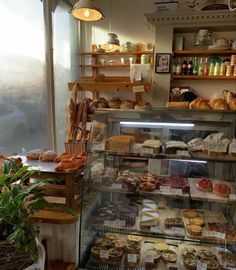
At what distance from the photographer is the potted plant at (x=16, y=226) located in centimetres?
89

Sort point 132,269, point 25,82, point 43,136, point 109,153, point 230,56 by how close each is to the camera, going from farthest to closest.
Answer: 1. point 230,56
2. point 43,136
3. point 25,82
4. point 109,153
5. point 132,269

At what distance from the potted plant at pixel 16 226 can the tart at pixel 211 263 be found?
0.85 m

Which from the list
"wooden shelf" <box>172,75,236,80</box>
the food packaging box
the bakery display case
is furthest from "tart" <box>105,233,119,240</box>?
the food packaging box

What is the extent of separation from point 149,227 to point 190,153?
49cm

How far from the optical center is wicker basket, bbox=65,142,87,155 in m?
1.62

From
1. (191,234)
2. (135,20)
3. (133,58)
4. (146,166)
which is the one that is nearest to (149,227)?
(191,234)

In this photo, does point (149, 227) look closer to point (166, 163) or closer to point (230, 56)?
point (166, 163)

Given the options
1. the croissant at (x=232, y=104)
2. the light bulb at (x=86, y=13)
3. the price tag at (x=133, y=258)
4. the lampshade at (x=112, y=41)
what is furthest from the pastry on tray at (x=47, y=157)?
the lampshade at (x=112, y=41)

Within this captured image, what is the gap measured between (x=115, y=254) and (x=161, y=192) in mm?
432

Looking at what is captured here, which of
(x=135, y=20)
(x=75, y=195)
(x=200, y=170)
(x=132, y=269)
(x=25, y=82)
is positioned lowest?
(x=132, y=269)

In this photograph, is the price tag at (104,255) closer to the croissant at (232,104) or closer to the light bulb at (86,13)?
the croissant at (232,104)

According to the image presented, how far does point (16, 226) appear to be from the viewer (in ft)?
3.06

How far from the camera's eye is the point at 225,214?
1.47 m

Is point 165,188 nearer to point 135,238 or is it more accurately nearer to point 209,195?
point 209,195
